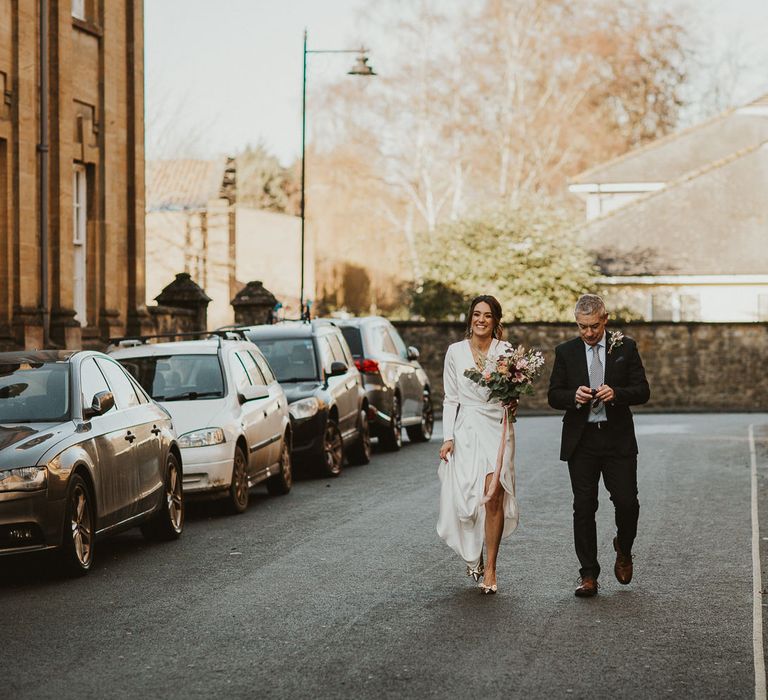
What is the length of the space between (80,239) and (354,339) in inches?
230

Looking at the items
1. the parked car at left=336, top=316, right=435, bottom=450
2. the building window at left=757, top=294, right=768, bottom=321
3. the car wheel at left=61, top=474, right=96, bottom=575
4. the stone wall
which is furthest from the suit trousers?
the building window at left=757, top=294, right=768, bottom=321

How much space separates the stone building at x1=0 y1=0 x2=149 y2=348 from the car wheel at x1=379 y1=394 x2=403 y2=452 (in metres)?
Result: 5.04

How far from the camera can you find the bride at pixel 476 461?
9.57m

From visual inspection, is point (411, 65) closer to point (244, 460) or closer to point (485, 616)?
point (244, 460)

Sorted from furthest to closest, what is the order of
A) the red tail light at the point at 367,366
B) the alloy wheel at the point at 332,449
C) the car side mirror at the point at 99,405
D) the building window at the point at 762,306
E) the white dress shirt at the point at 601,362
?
the building window at the point at 762,306 < the red tail light at the point at 367,366 < the alloy wheel at the point at 332,449 < the car side mirror at the point at 99,405 < the white dress shirt at the point at 601,362

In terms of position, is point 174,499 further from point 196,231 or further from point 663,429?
point 196,231

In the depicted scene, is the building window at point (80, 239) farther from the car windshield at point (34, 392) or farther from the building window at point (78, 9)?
the car windshield at point (34, 392)

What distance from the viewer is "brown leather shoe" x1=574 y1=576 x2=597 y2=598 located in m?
9.36

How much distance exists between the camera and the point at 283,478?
1642 cm

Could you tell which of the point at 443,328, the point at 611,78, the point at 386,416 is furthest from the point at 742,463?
the point at 611,78

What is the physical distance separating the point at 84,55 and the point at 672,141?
3915cm

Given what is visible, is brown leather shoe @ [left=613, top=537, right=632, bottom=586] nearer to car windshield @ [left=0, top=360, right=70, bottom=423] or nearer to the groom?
the groom

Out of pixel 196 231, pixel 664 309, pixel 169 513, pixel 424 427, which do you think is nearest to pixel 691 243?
pixel 664 309

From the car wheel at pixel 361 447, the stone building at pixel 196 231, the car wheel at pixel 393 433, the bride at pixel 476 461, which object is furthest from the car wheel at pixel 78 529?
the stone building at pixel 196 231
